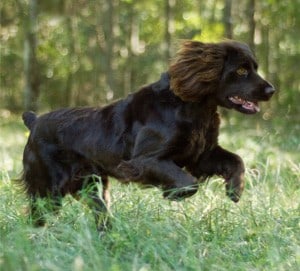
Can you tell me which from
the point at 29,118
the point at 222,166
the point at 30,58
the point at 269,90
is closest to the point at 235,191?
the point at 222,166

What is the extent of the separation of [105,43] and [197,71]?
21097 mm

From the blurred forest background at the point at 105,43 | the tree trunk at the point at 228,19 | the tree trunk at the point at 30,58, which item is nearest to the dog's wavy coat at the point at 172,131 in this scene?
the tree trunk at the point at 228,19

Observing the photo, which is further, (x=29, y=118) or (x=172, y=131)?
(x=29, y=118)

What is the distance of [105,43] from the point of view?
86.7ft

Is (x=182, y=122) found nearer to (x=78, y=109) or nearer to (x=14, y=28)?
(x=78, y=109)

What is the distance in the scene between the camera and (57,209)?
5750 mm

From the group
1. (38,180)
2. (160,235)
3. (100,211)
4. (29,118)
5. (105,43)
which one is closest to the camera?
(160,235)

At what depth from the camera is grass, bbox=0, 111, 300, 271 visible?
4137mm

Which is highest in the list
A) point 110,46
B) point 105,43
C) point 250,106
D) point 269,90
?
point 269,90

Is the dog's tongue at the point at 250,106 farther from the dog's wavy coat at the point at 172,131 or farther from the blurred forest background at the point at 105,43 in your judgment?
the blurred forest background at the point at 105,43

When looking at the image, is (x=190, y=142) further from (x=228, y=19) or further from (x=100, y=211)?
(x=228, y=19)

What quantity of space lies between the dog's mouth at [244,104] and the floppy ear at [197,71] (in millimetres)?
190

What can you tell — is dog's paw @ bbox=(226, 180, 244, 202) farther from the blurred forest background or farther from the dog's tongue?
the blurred forest background

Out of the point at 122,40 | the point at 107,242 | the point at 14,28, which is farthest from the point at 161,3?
the point at 107,242
